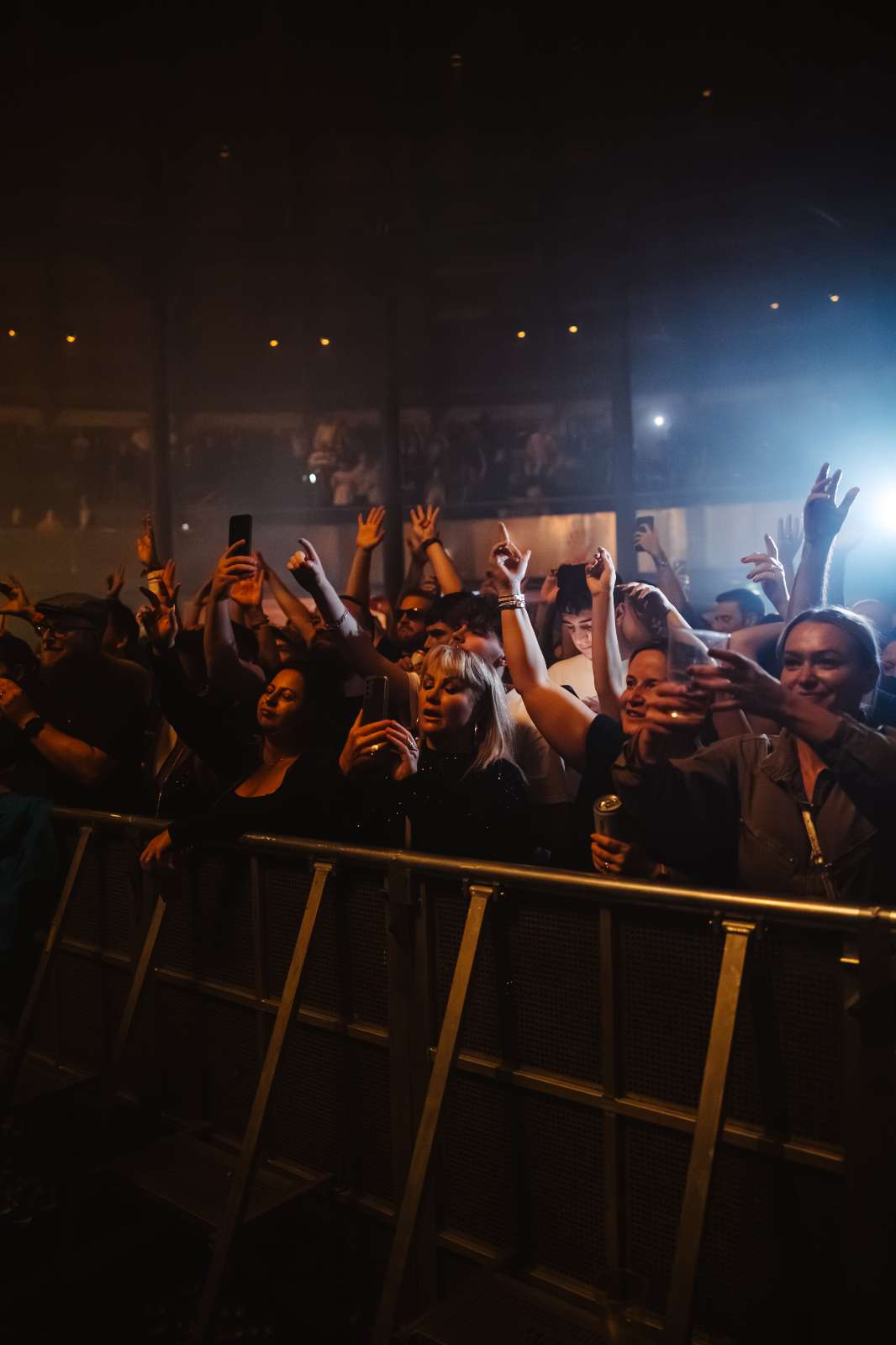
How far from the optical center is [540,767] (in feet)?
8.88

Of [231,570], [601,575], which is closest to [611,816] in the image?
[601,575]

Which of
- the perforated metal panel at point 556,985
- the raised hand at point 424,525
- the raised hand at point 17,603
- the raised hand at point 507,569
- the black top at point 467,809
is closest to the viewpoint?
the perforated metal panel at point 556,985

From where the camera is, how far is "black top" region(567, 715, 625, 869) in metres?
2.43

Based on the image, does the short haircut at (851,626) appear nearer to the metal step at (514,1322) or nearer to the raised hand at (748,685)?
the raised hand at (748,685)

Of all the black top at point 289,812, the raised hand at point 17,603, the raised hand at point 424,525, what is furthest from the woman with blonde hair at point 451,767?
the raised hand at point 17,603

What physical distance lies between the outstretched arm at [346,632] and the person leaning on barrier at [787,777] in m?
1.31

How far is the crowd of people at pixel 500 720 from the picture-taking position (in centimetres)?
192

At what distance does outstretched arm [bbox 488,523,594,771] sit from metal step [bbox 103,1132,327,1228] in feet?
4.00

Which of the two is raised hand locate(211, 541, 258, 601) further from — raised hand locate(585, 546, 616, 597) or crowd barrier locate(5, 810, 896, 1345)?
raised hand locate(585, 546, 616, 597)

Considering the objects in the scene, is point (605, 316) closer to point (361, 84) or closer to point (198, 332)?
point (361, 84)

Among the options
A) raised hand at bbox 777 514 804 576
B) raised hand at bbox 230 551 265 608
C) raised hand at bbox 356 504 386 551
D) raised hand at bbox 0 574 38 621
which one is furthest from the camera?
raised hand at bbox 777 514 804 576

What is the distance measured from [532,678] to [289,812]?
2.45 feet

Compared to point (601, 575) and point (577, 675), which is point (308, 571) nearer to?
point (601, 575)

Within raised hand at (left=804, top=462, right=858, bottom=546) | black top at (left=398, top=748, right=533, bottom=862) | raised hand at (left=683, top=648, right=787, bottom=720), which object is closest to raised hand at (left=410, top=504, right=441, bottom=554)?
raised hand at (left=804, top=462, right=858, bottom=546)
